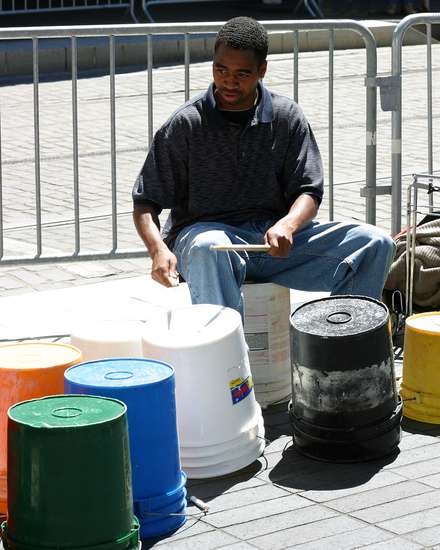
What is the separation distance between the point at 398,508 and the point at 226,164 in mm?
1717

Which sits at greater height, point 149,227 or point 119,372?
point 149,227

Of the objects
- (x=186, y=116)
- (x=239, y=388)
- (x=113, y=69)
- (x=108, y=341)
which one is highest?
(x=113, y=69)

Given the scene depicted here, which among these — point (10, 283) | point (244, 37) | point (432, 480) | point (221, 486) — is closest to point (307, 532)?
point (221, 486)

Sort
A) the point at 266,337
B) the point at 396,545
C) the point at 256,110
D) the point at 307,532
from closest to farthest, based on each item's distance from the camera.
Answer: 1. the point at 396,545
2. the point at 307,532
3. the point at 266,337
4. the point at 256,110

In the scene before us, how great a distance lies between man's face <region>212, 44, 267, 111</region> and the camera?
529cm

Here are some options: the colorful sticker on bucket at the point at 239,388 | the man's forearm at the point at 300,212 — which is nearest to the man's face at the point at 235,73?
the man's forearm at the point at 300,212

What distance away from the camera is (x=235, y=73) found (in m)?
5.32

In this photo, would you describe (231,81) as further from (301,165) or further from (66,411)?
(66,411)

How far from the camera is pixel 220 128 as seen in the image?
5.43 metres

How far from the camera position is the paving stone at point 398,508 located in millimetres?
4254

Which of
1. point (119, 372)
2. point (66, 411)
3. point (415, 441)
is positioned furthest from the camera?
point (415, 441)

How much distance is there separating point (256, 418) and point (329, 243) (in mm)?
939

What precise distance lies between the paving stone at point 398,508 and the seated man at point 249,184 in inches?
45.1

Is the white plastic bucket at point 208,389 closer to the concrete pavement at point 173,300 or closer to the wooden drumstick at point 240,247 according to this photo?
the concrete pavement at point 173,300
